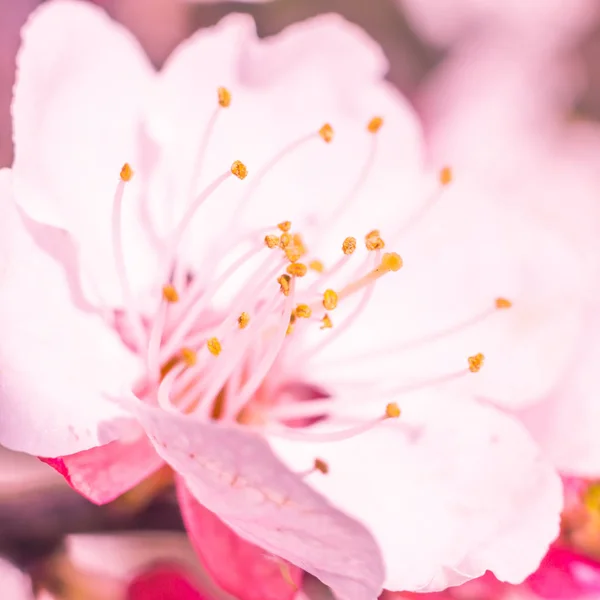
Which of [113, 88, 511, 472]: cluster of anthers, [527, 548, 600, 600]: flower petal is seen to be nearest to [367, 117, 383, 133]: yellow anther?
[113, 88, 511, 472]: cluster of anthers

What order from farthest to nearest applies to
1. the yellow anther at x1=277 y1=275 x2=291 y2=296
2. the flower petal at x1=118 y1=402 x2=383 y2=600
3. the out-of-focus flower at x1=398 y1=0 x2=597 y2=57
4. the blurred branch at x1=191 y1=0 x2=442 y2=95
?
the out-of-focus flower at x1=398 y1=0 x2=597 y2=57 < the blurred branch at x1=191 y1=0 x2=442 y2=95 < the yellow anther at x1=277 y1=275 x2=291 y2=296 < the flower petal at x1=118 y1=402 x2=383 y2=600

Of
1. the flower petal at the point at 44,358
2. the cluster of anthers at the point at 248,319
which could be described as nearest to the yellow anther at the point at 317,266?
the cluster of anthers at the point at 248,319

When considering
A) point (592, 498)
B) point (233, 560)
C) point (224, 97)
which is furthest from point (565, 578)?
point (224, 97)

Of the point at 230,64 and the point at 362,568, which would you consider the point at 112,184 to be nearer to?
the point at 230,64

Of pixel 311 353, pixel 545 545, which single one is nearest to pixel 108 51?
pixel 311 353

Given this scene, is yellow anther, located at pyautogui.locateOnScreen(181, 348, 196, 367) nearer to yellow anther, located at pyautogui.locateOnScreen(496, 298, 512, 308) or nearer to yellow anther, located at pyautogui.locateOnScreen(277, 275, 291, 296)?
yellow anther, located at pyautogui.locateOnScreen(277, 275, 291, 296)
